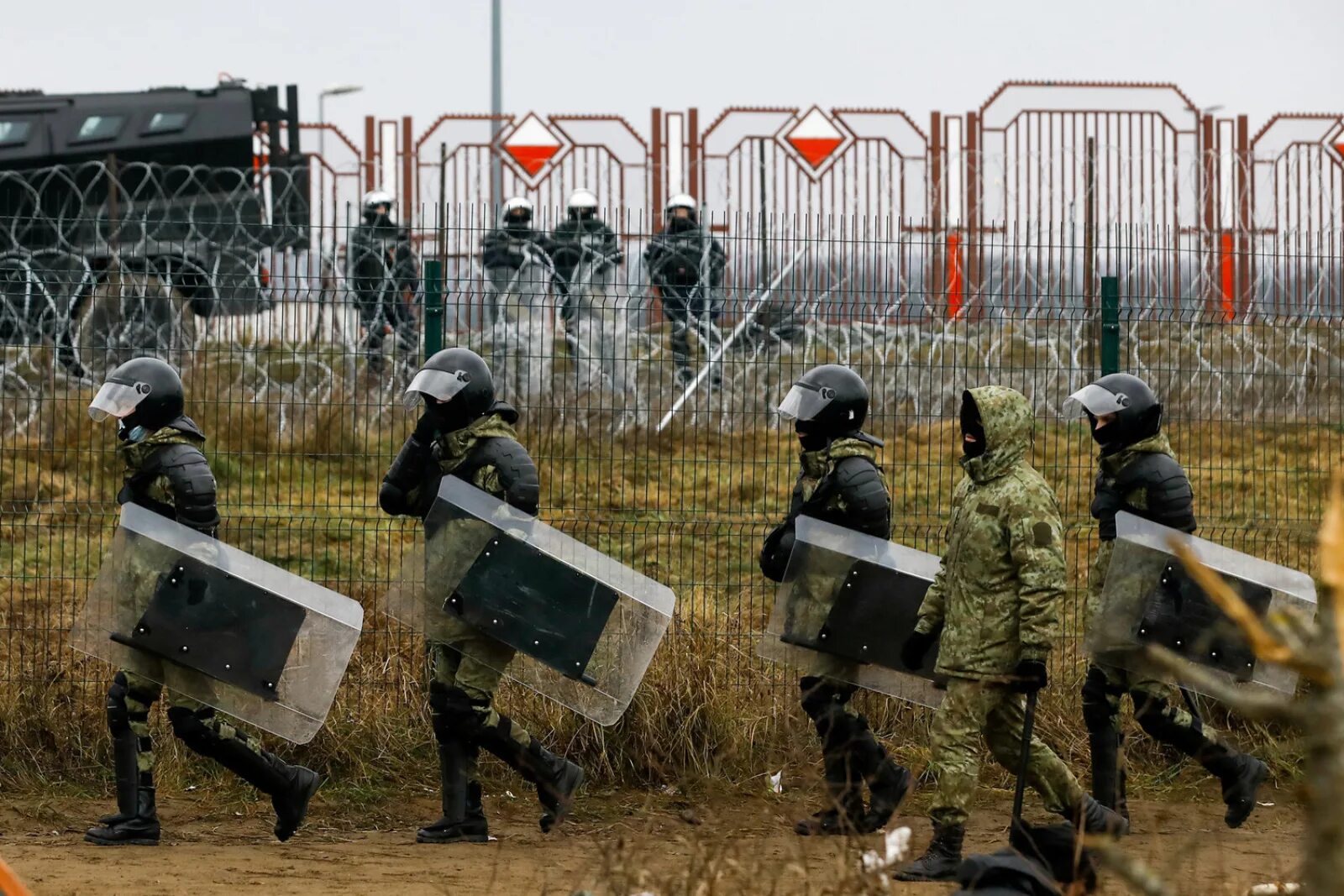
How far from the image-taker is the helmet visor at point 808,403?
673 cm

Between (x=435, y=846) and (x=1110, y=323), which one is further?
(x=1110, y=323)

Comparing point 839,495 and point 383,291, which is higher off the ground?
point 383,291

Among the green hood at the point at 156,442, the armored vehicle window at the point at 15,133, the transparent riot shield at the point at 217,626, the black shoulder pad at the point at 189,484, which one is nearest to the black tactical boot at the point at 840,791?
the transparent riot shield at the point at 217,626

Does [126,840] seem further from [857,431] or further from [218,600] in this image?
[857,431]

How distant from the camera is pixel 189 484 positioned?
6.39 meters

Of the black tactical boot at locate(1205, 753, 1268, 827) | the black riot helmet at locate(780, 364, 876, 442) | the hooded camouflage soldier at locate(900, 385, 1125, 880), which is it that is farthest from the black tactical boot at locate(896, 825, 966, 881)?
the black riot helmet at locate(780, 364, 876, 442)

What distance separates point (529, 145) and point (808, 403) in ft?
35.5

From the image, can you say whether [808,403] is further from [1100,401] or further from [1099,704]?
[1099,704]

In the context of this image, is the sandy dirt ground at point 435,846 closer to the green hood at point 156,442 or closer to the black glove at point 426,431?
the green hood at point 156,442

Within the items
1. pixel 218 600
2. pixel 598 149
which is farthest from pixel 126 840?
pixel 598 149

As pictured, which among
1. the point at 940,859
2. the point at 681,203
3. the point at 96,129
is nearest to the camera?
the point at 940,859

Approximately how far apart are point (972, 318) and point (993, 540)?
8.71 feet

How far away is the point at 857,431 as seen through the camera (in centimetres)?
684

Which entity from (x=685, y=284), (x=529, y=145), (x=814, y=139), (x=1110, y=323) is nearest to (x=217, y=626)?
(x=685, y=284)
